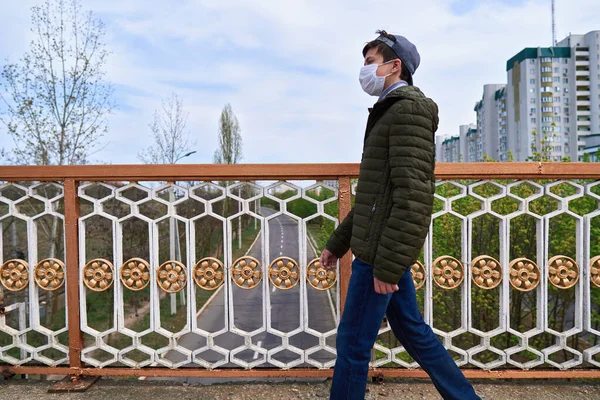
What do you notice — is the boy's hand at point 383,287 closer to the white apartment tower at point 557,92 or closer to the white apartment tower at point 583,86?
the white apartment tower at point 557,92

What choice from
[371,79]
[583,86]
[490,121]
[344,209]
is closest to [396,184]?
[371,79]

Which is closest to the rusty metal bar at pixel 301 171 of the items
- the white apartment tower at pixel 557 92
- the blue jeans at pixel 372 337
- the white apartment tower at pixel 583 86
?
the blue jeans at pixel 372 337

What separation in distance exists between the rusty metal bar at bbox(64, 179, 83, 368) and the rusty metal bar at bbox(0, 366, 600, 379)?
0.42ft

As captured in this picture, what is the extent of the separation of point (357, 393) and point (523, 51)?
62006mm

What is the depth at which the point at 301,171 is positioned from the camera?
2338 mm

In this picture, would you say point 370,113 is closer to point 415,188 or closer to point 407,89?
point 407,89

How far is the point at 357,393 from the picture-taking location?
174 cm

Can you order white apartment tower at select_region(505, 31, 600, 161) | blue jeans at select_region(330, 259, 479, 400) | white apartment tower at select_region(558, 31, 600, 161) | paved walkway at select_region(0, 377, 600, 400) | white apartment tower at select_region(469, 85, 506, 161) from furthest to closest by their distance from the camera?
white apartment tower at select_region(469, 85, 506, 161)
white apartment tower at select_region(558, 31, 600, 161)
white apartment tower at select_region(505, 31, 600, 161)
paved walkway at select_region(0, 377, 600, 400)
blue jeans at select_region(330, 259, 479, 400)

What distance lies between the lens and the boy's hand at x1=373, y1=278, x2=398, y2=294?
1586 mm

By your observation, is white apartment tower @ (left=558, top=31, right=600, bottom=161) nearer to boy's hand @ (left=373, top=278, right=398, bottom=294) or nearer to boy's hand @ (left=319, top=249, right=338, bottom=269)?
boy's hand @ (left=319, top=249, right=338, bottom=269)

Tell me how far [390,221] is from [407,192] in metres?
0.12

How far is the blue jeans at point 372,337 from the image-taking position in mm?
1722

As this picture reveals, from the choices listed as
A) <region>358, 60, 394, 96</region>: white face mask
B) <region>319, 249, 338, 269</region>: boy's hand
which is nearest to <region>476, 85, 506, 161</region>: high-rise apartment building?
<region>319, 249, 338, 269</region>: boy's hand

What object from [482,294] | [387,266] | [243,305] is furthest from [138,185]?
[243,305]
